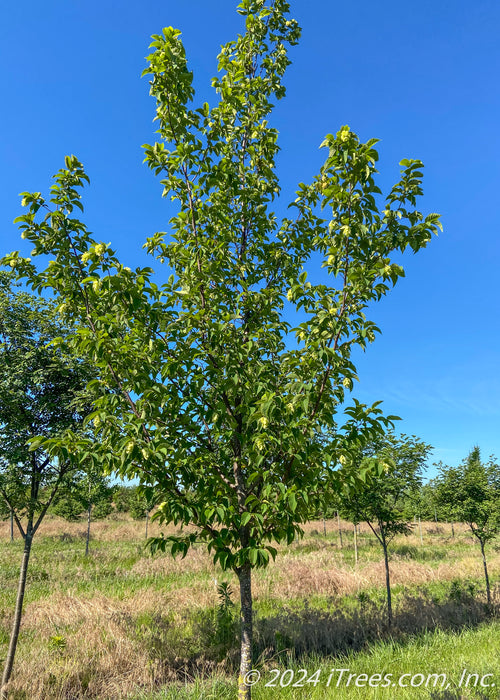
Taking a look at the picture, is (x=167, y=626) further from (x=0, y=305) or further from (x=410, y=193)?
(x=410, y=193)

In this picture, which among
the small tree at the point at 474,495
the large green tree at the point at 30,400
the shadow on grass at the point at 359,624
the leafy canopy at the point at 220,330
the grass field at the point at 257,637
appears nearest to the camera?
the leafy canopy at the point at 220,330

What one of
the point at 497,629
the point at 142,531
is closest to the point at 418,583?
the point at 497,629

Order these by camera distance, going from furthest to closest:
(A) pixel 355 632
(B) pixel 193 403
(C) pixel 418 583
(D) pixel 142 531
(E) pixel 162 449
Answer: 1. (D) pixel 142 531
2. (C) pixel 418 583
3. (A) pixel 355 632
4. (B) pixel 193 403
5. (E) pixel 162 449

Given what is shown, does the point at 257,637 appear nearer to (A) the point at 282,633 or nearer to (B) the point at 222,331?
(A) the point at 282,633

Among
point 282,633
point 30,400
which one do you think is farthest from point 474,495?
point 30,400

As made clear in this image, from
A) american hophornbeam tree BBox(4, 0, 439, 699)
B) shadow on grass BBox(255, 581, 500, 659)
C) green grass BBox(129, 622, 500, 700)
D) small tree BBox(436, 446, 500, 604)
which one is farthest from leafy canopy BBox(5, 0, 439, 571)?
small tree BBox(436, 446, 500, 604)

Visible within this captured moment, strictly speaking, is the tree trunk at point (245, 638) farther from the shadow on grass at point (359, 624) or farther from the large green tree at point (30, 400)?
the large green tree at point (30, 400)

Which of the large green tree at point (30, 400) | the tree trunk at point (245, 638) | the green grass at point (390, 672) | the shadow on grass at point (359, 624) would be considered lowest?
the shadow on grass at point (359, 624)

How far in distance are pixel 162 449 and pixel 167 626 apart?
620 cm

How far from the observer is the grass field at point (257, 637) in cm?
475

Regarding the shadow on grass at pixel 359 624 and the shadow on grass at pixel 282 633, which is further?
the shadow on grass at pixel 359 624

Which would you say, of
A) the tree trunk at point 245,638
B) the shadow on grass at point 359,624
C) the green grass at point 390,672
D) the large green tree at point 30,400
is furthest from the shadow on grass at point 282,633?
the large green tree at point 30,400

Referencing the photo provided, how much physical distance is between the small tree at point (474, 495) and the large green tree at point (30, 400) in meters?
12.4

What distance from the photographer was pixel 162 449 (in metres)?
3.11
